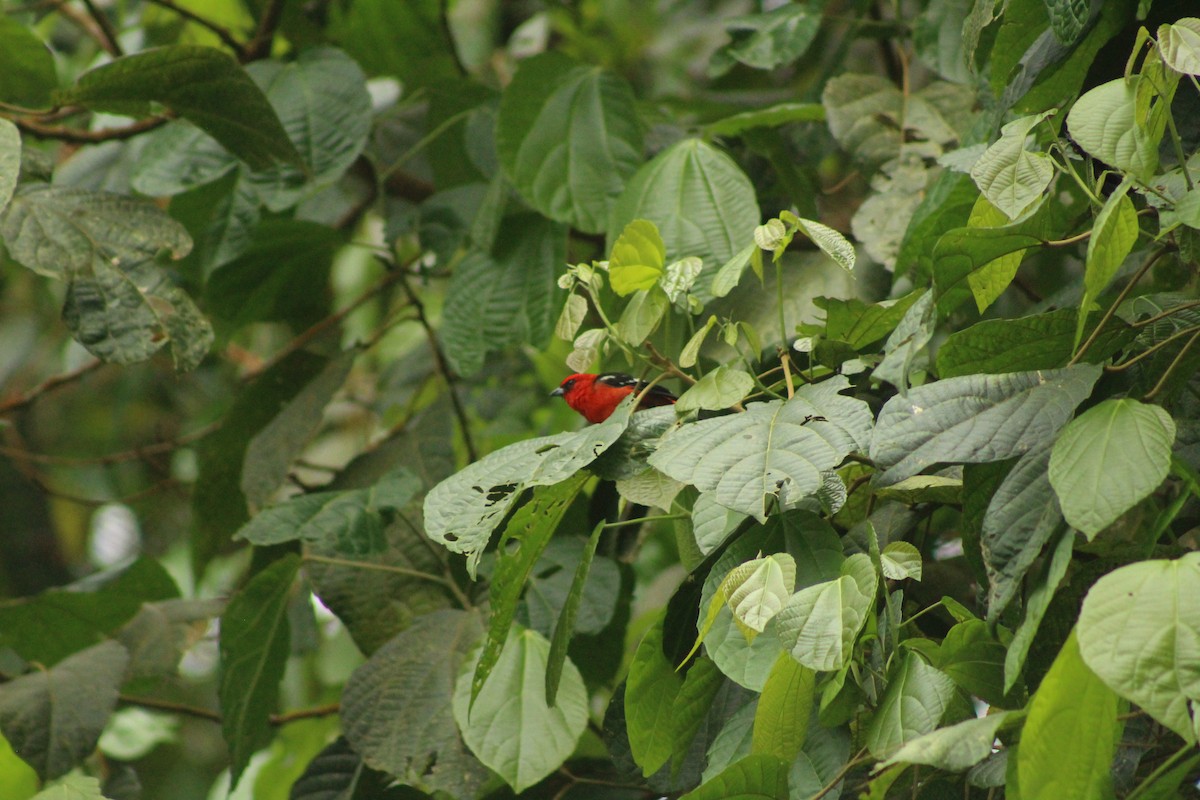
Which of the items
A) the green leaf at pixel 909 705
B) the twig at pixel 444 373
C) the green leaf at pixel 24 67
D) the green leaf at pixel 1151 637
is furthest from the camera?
the twig at pixel 444 373

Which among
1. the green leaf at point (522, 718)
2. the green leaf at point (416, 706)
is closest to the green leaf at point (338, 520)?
the green leaf at point (416, 706)

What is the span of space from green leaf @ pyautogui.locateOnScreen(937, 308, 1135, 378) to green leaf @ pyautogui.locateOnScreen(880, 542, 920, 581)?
190 millimetres

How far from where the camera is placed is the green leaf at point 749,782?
3.64ft

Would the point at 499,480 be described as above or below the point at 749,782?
above

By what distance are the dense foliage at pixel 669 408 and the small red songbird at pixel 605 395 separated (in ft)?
0.17

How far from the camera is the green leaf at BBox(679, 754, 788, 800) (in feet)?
3.64

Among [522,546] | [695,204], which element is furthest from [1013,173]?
[695,204]

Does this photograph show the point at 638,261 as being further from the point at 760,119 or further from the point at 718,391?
the point at 760,119

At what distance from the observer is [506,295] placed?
7.09 feet

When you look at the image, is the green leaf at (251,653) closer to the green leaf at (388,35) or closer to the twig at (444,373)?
the twig at (444,373)

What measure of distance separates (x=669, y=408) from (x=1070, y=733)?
0.56m

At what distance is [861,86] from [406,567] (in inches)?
46.3

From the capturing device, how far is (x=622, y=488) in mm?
1353

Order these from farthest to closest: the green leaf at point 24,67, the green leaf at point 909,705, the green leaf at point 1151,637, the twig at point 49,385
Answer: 1. the twig at point 49,385
2. the green leaf at point 24,67
3. the green leaf at point 909,705
4. the green leaf at point 1151,637
